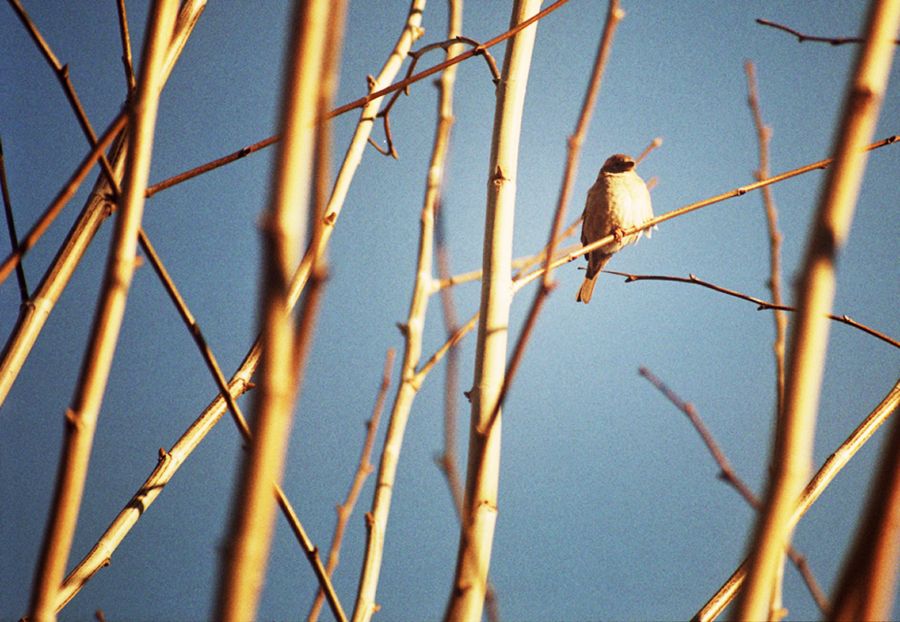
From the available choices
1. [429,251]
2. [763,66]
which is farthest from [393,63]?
[763,66]

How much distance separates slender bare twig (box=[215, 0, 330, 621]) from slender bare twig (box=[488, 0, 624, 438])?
0.13m

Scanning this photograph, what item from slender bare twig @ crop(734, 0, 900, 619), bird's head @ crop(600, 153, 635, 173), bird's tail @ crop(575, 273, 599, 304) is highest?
bird's head @ crop(600, 153, 635, 173)

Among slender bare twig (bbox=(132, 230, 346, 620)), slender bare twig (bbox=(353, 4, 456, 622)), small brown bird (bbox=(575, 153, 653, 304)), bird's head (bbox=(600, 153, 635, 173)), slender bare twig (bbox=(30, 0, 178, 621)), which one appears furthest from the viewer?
bird's head (bbox=(600, 153, 635, 173))

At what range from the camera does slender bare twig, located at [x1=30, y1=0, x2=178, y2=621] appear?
0.34 m

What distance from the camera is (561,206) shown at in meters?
0.37

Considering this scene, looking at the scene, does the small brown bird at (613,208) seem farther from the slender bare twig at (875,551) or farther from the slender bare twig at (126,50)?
the slender bare twig at (875,551)

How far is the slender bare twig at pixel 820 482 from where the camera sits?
1.85 feet

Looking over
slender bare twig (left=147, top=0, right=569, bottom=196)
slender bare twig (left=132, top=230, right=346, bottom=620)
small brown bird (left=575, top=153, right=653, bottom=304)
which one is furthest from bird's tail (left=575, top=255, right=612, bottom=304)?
slender bare twig (left=132, top=230, right=346, bottom=620)

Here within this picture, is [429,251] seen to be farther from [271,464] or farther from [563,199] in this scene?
[271,464]

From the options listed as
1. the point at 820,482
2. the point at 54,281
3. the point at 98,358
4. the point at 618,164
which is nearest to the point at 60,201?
the point at 98,358

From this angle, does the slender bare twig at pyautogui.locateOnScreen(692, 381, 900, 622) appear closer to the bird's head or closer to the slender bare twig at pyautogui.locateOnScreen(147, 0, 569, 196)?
the slender bare twig at pyautogui.locateOnScreen(147, 0, 569, 196)

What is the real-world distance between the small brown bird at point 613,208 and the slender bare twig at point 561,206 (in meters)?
2.50

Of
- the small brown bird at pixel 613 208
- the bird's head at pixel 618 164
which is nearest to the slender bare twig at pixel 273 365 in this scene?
the small brown bird at pixel 613 208

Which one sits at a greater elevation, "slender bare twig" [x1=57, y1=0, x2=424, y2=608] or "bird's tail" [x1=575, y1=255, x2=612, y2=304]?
"bird's tail" [x1=575, y1=255, x2=612, y2=304]
